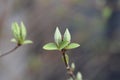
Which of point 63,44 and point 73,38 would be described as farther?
point 73,38

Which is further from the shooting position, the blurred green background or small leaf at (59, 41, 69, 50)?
the blurred green background

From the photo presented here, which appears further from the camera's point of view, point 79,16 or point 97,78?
point 79,16

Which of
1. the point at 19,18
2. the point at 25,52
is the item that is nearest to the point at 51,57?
the point at 25,52

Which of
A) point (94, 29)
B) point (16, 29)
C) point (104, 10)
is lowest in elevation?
point (94, 29)

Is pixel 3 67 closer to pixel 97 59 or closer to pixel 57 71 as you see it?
pixel 57 71

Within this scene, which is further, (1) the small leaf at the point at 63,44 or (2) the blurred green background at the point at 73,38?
(2) the blurred green background at the point at 73,38

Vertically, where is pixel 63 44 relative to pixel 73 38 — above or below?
above

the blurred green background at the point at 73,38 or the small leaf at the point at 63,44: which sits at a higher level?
the small leaf at the point at 63,44

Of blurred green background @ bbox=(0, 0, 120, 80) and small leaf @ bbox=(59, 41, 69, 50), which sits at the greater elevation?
small leaf @ bbox=(59, 41, 69, 50)
